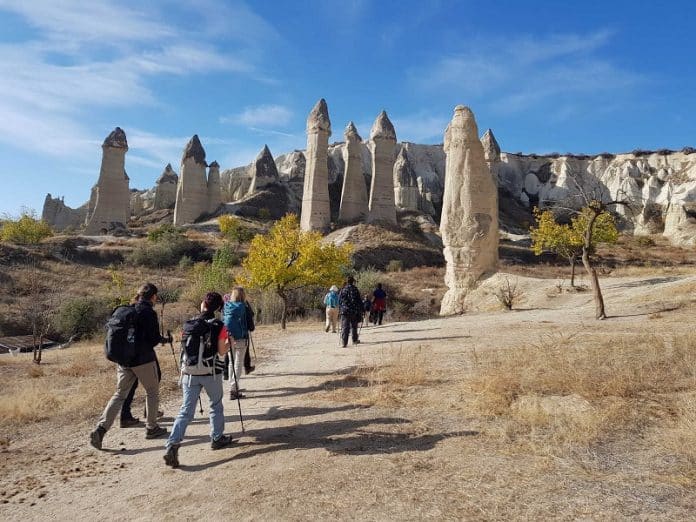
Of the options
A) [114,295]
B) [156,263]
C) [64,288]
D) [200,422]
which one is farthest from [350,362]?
[156,263]

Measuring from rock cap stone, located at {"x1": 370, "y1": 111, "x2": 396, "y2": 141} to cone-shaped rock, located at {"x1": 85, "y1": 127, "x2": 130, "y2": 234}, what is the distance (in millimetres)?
23474

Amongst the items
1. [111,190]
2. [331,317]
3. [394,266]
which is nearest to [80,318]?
[331,317]

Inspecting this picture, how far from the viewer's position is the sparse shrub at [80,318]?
19562mm

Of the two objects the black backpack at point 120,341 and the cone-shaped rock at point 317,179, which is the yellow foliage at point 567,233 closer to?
the cone-shaped rock at point 317,179

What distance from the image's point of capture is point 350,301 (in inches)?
383

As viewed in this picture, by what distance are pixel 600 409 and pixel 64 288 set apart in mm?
27510

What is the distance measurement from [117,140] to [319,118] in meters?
19.9

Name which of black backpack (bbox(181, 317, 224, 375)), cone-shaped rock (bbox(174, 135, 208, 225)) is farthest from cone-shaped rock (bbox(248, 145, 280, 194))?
black backpack (bbox(181, 317, 224, 375))

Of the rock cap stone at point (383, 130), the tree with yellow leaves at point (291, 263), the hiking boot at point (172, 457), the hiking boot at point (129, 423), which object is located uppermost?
the rock cap stone at point (383, 130)

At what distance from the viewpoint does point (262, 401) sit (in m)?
6.33

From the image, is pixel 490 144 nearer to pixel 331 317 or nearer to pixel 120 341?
pixel 331 317

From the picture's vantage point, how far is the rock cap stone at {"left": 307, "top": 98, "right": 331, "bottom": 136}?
38.9 m

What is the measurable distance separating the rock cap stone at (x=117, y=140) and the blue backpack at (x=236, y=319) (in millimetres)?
43916

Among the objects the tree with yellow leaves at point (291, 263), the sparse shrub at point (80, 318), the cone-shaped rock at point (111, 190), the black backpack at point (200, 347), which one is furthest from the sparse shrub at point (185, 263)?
the black backpack at point (200, 347)
